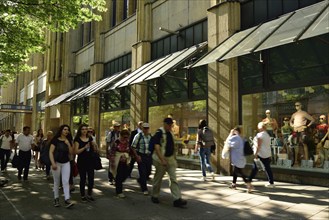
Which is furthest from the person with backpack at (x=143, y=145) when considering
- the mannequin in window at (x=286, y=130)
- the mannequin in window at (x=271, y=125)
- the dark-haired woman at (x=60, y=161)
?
the mannequin in window at (x=286, y=130)

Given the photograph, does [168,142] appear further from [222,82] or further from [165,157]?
[222,82]

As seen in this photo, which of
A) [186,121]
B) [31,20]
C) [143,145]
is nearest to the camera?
[143,145]

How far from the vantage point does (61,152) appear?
6.47 meters

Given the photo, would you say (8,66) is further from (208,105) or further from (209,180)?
(209,180)

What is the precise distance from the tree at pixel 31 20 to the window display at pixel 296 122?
23.3ft

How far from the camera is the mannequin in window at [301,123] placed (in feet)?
29.4

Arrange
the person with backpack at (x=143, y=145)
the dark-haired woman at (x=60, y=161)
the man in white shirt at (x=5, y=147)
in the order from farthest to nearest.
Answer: the man in white shirt at (x=5, y=147) < the person with backpack at (x=143, y=145) < the dark-haired woman at (x=60, y=161)

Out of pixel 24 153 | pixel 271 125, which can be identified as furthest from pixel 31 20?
pixel 271 125

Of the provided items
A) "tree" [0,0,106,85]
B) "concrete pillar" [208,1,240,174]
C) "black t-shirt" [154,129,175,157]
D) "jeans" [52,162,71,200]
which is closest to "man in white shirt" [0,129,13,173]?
"tree" [0,0,106,85]

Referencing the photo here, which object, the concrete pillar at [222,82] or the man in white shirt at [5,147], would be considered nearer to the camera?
the concrete pillar at [222,82]

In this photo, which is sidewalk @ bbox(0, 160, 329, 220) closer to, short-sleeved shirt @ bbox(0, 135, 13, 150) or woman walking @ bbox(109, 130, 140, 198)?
woman walking @ bbox(109, 130, 140, 198)

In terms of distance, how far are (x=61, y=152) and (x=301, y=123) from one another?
6.81 metres

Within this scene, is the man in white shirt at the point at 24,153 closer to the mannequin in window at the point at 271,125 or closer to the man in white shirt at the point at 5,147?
the man in white shirt at the point at 5,147

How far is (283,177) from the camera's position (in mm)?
9094
